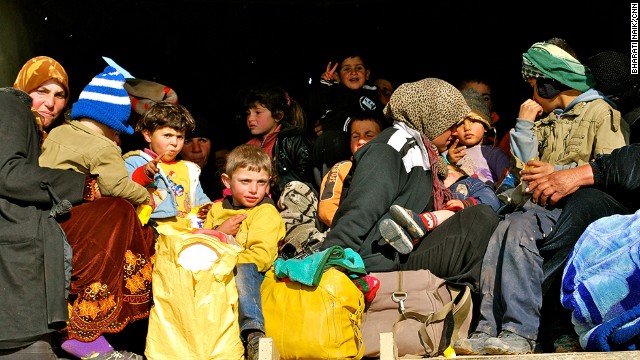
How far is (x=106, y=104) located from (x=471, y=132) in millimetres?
2571

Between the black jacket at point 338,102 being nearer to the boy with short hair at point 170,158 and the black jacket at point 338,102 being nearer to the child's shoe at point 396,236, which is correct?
the boy with short hair at point 170,158

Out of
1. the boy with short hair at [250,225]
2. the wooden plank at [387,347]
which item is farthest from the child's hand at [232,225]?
the wooden plank at [387,347]

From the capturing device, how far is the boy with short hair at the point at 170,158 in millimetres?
6980

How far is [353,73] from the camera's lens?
8398mm

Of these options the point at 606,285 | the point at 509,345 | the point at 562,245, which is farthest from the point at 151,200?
the point at 606,285

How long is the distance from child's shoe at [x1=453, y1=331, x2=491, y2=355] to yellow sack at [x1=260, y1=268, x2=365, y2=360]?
52cm

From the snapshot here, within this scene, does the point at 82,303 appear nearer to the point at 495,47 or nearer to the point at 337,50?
the point at 337,50

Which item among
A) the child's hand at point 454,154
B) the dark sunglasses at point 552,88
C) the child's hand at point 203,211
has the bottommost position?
the child's hand at point 203,211

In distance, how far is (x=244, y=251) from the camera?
6398 millimetres

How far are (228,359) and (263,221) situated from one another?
99 centimetres

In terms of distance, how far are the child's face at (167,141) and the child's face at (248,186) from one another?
549 mm

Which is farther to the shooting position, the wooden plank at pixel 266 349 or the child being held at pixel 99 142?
the child being held at pixel 99 142

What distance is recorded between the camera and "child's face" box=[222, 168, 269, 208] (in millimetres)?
6727

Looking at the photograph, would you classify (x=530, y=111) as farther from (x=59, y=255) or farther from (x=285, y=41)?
Answer: (x=285, y=41)
